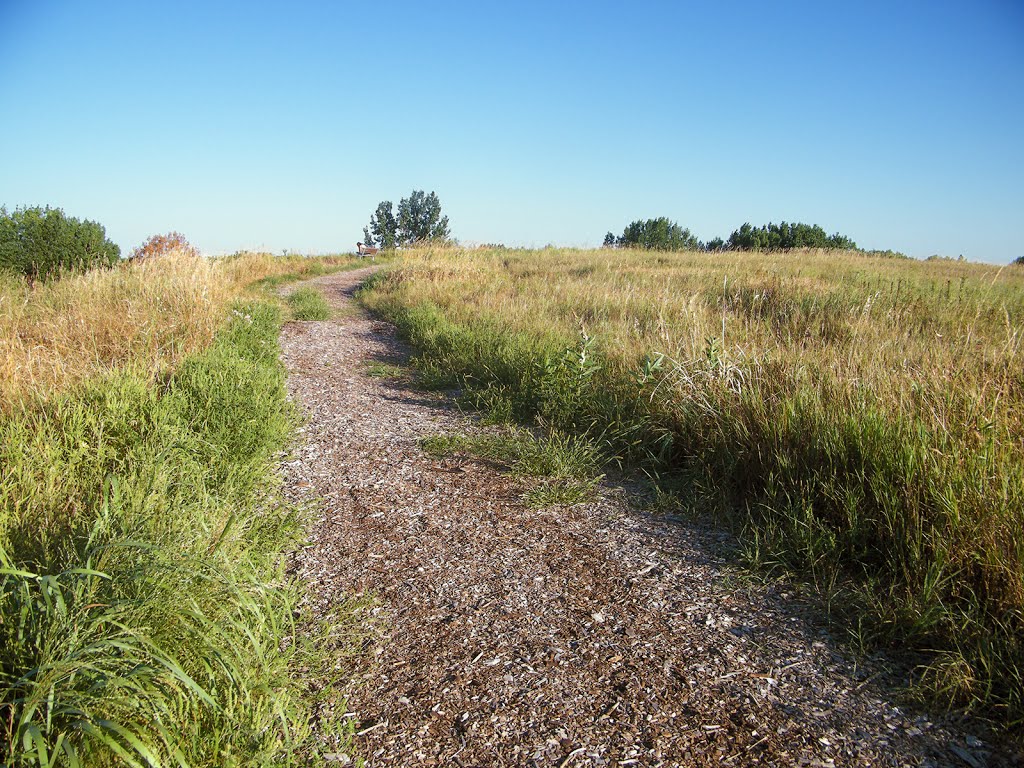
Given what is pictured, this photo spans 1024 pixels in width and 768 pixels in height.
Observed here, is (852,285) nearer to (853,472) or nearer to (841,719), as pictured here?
(853,472)

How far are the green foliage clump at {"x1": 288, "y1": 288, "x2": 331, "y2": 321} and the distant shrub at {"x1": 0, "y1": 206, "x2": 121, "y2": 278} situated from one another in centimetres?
302

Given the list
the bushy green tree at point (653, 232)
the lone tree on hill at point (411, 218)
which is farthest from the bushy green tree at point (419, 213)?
the bushy green tree at point (653, 232)

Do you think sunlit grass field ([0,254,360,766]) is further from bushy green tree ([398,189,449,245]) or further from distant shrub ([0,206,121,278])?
bushy green tree ([398,189,449,245])

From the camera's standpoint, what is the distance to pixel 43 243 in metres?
10.7

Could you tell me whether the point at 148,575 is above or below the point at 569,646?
above

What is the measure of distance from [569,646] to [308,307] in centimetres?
956

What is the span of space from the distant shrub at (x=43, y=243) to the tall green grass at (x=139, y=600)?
26.4 feet

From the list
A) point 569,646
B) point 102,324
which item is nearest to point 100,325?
point 102,324

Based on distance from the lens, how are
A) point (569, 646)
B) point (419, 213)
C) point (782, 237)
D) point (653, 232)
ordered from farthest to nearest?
1. point (419, 213)
2. point (653, 232)
3. point (782, 237)
4. point (569, 646)

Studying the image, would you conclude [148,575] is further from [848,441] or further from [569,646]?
[848,441]

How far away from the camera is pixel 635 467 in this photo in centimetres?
416

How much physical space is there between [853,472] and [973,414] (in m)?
0.62

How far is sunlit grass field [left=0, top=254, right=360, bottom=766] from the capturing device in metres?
1.53

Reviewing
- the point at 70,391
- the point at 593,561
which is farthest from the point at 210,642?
the point at 70,391
